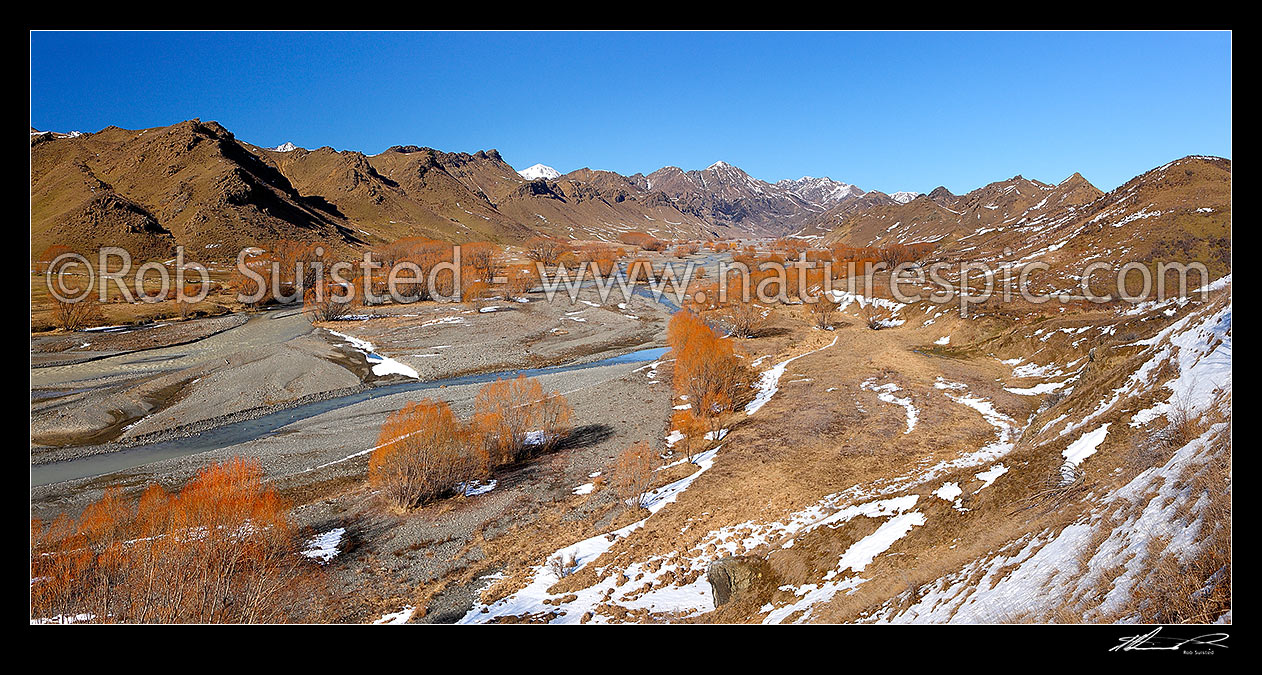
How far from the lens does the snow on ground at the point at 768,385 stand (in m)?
32.0

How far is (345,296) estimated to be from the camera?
70500 mm

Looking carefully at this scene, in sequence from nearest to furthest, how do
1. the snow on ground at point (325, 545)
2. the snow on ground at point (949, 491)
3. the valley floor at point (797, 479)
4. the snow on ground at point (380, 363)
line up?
the valley floor at point (797, 479), the snow on ground at point (949, 491), the snow on ground at point (325, 545), the snow on ground at point (380, 363)

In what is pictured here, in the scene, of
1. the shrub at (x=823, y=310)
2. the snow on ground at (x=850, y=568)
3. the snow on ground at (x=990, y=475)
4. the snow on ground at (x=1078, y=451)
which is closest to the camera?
the snow on ground at (x=850, y=568)

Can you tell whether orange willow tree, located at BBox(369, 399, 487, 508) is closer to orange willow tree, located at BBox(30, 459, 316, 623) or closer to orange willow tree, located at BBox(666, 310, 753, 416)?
orange willow tree, located at BBox(30, 459, 316, 623)

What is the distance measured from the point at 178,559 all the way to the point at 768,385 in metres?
31.0

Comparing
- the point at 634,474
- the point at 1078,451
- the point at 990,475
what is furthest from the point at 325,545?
the point at 1078,451

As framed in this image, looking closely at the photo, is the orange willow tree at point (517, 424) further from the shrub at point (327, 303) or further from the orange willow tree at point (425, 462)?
the shrub at point (327, 303)

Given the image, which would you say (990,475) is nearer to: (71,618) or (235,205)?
(71,618)

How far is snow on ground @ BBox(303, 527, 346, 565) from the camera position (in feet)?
56.1

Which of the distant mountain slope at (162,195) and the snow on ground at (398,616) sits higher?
the distant mountain slope at (162,195)

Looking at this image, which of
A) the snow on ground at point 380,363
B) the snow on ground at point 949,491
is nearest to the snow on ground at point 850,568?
the snow on ground at point 949,491

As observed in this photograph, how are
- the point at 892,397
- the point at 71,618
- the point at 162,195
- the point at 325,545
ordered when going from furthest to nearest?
the point at 162,195, the point at 892,397, the point at 325,545, the point at 71,618
